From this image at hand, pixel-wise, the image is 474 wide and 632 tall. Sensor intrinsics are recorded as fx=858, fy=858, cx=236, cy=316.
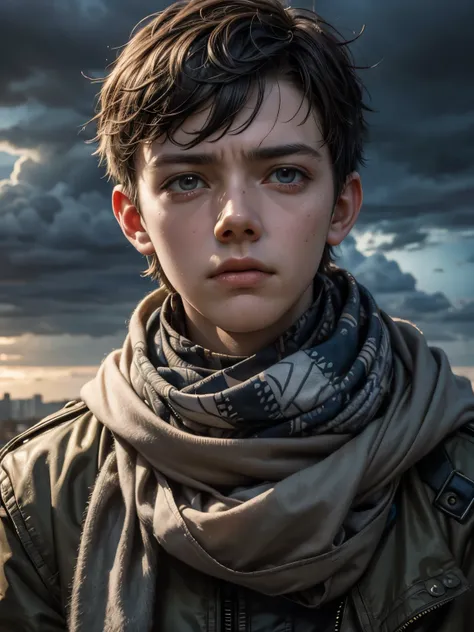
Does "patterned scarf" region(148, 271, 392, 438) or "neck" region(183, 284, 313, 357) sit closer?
"patterned scarf" region(148, 271, 392, 438)

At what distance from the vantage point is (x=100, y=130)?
319cm

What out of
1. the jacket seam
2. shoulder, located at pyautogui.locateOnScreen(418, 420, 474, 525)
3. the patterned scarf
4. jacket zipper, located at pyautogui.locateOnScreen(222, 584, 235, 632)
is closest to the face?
the patterned scarf

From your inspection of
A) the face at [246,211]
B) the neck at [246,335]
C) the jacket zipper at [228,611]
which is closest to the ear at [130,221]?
the face at [246,211]

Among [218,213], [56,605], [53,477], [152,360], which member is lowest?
[56,605]

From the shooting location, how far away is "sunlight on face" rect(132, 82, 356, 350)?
2.63 meters

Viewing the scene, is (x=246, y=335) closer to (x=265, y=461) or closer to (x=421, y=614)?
(x=265, y=461)

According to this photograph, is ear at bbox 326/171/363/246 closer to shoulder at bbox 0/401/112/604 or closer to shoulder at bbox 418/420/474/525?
shoulder at bbox 418/420/474/525

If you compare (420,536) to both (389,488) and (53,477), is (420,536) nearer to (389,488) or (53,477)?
(389,488)

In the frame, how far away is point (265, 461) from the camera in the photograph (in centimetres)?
265

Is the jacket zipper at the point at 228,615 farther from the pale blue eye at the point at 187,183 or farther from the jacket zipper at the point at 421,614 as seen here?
the pale blue eye at the point at 187,183

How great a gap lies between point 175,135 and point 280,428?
0.99 metres

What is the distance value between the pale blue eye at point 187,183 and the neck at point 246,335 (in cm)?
46

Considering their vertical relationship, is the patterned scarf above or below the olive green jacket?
above

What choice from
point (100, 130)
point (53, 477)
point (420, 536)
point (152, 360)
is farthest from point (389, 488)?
point (100, 130)
